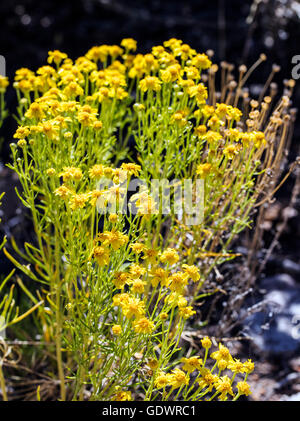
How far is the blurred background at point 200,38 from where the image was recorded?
292 centimetres

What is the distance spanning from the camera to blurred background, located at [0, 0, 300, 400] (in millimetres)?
2922

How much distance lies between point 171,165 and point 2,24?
344 centimetres

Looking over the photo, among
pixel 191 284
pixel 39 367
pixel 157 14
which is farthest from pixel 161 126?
pixel 157 14

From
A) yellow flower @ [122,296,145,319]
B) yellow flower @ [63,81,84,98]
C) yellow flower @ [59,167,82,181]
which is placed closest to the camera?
yellow flower @ [122,296,145,319]

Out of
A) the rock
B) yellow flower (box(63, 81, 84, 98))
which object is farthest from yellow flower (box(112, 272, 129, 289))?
the rock

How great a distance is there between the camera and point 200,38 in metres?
4.36

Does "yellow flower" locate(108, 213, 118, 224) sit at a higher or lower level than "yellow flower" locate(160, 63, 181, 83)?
lower

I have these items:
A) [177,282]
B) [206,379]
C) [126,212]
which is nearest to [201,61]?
[126,212]

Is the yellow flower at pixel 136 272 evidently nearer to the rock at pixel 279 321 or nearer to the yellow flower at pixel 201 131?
the yellow flower at pixel 201 131

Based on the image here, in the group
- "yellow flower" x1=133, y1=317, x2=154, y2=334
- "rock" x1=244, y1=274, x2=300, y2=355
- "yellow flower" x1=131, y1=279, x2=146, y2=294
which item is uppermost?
"yellow flower" x1=131, y1=279, x2=146, y2=294

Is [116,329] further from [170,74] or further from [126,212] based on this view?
[170,74]

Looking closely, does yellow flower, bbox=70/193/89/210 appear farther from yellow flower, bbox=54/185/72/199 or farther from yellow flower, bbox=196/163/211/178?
yellow flower, bbox=196/163/211/178

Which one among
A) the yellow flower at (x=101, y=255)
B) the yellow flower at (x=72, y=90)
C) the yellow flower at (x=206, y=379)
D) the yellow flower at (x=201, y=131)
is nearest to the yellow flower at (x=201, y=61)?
the yellow flower at (x=201, y=131)

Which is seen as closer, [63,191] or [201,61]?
[63,191]
